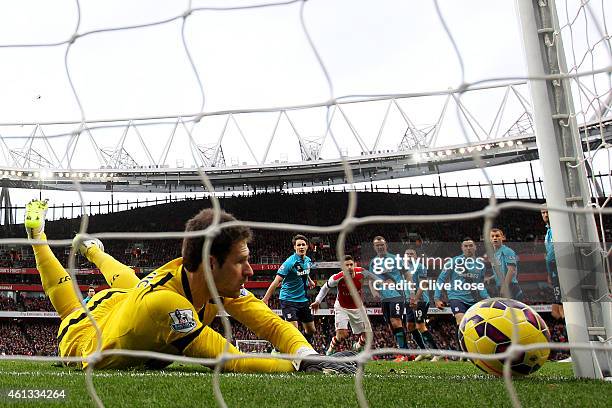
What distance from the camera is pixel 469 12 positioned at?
9.35 ft

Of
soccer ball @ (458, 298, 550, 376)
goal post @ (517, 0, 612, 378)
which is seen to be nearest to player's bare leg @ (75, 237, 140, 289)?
soccer ball @ (458, 298, 550, 376)

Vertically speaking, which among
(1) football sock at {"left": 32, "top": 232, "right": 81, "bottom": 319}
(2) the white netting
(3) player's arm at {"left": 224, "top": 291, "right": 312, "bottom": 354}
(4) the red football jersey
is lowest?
(4) the red football jersey

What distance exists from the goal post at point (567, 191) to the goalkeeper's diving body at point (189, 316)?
4.48ft

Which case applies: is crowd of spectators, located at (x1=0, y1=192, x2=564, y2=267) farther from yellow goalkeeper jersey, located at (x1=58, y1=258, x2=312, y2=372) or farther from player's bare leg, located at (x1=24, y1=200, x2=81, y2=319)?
yellow goalkeeper jersey, located at (x1=58, y1=258, x2=312, y2=372)

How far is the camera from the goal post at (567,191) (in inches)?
120

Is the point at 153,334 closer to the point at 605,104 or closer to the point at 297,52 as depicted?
the point at 297,52

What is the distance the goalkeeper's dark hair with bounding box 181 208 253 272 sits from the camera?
2586mm

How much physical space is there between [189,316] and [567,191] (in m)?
2.32

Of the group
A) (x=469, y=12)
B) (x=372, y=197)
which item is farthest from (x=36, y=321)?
(x=469, y=12)

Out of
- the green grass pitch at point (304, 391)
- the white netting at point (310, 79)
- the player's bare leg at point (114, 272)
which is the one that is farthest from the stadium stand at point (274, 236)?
the green grass pitch at point (304, 391)

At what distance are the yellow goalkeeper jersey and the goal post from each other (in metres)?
1.59

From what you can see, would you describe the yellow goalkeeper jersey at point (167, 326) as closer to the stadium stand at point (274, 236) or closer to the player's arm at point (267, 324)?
the player's arm at point (267, 324)

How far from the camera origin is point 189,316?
268 centimetres

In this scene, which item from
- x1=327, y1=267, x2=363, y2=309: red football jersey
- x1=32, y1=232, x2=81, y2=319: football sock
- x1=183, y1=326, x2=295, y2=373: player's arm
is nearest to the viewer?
x1=183, y1=326, x2=295, y2=373: player's arm
